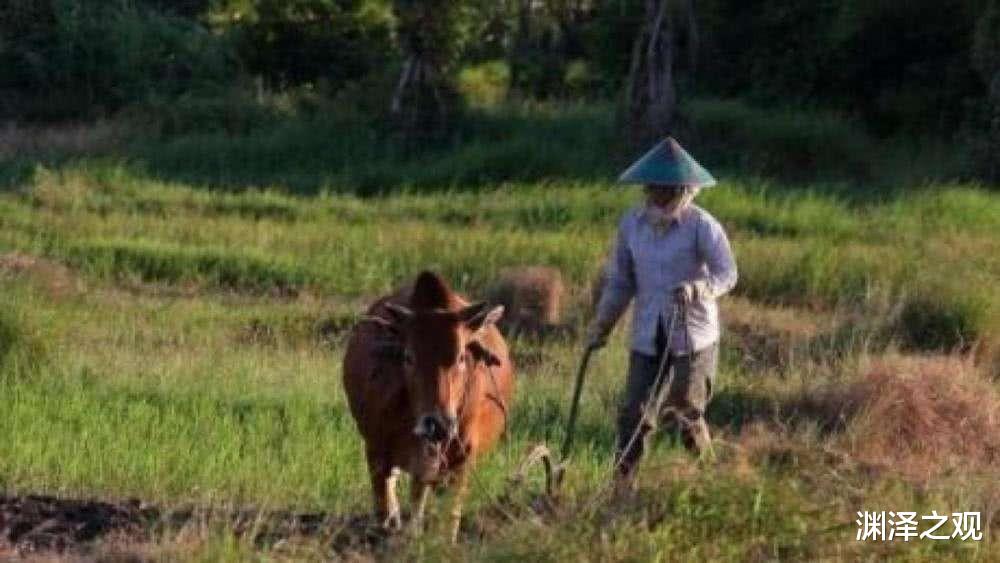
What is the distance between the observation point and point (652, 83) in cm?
2412

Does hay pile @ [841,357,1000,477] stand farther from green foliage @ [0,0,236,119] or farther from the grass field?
green foliage @ [0,0,236,119]

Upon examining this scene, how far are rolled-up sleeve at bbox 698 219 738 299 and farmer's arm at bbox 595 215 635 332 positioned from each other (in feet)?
1.14

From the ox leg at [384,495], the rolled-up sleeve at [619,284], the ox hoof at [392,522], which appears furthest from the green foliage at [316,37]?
the ox hoof at [392,522]

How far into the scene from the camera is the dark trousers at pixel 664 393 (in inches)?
355

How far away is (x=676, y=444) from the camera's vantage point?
33.5 feet

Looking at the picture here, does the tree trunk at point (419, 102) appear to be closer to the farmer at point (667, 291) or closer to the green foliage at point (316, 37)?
the green foliage at point (316, 37)

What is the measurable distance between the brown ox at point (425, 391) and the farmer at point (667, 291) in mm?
641

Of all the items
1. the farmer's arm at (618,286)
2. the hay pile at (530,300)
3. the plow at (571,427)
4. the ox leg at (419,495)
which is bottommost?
the hay pile at (530,300)

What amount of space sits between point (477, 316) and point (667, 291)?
1068 millimetres

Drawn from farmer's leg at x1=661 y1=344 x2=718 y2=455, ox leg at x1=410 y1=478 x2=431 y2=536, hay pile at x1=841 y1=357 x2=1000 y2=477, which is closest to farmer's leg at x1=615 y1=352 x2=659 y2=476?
farmer's leg at x1=661 y1=344 x2=718 y2=455

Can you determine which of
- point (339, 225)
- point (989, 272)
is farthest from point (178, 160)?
point (989, 272)

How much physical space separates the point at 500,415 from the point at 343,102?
787 inches

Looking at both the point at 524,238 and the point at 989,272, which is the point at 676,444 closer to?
the point at 989,272

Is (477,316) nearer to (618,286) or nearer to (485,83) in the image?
(618,286)
